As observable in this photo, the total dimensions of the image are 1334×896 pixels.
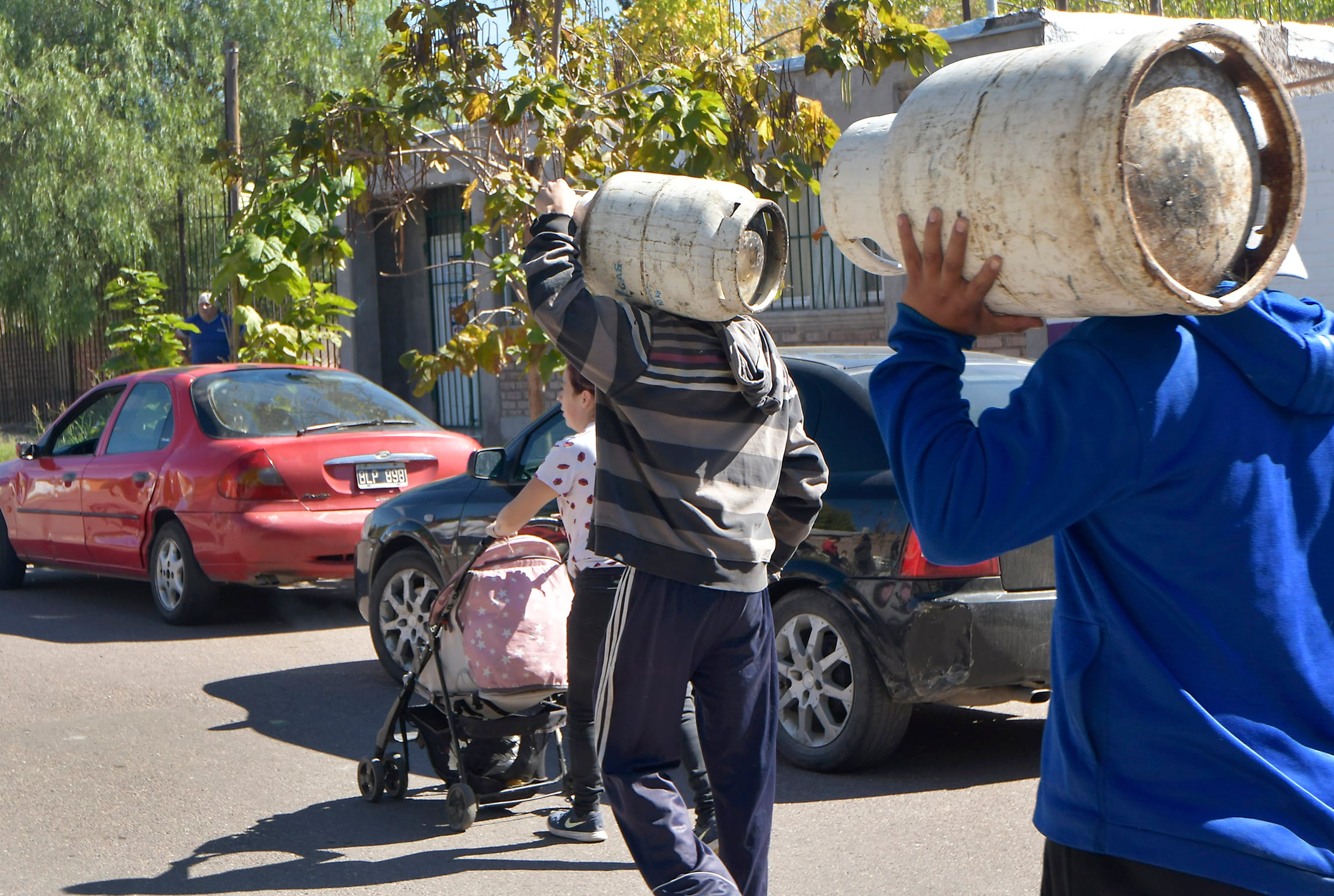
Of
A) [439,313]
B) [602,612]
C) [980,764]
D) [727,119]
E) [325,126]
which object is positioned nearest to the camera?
[602,612]

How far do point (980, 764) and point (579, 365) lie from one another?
3019 mm

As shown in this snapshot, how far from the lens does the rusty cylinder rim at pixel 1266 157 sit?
1.75 m

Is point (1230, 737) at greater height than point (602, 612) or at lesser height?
greater

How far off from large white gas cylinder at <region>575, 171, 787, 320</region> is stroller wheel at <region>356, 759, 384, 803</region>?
2.49 metres

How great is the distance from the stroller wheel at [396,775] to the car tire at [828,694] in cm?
139

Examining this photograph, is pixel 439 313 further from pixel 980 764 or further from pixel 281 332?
pixel 980 764

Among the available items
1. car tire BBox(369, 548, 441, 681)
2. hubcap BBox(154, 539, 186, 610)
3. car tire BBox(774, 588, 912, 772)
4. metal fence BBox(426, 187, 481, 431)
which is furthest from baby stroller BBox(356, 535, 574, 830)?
metal fence BBox(426, 187, 481, 431)

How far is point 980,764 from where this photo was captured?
18.4ft

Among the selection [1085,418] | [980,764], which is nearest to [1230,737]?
[1085,418]

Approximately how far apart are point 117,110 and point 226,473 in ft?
54.3

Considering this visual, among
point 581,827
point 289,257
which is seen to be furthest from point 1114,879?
point 289,257

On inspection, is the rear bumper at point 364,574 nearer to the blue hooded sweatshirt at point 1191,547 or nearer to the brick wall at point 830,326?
the blue hooded sweatshirt at point 1191,547

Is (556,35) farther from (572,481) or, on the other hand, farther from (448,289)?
(448,289)

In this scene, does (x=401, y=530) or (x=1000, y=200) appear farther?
(x=401, y=530)
